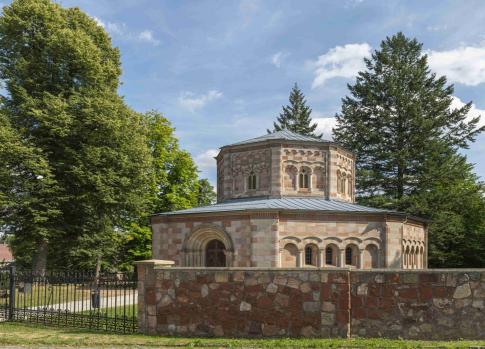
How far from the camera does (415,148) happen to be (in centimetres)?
4088

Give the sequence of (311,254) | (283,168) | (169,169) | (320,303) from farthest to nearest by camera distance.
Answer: (169,169) < (283,168) < (311,254) < (320,303)

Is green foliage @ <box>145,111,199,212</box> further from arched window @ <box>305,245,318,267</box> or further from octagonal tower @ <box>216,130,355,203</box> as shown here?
arched window @ <box>305,245,318,267</box>

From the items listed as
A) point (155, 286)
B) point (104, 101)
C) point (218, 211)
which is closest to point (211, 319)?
point (155, 286)

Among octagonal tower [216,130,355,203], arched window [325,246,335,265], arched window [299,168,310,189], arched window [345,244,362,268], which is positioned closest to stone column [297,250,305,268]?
arched window [325,246,335,265]

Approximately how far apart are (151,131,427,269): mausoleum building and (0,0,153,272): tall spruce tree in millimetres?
5037

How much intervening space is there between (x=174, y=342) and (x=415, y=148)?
35133 mm

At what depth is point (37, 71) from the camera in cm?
2667

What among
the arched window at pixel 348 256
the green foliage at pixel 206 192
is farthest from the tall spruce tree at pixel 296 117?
the arched window at pixel 348 256

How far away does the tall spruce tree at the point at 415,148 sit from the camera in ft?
124

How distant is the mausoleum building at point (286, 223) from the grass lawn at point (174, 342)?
11.1 metres

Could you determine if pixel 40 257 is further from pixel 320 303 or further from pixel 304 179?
pixel 320 303

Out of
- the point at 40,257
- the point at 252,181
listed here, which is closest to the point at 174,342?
the point at 252,181

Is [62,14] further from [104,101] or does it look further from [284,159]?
[284,159]

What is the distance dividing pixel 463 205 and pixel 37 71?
108 ft
